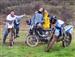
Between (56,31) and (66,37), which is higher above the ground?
(56,31)

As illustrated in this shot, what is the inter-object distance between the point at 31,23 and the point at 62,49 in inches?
65.6

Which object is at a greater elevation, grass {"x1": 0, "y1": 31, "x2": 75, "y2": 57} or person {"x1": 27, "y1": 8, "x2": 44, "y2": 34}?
person {"x1": 27, "y1": 8, "x2": 44, "y2": 34}

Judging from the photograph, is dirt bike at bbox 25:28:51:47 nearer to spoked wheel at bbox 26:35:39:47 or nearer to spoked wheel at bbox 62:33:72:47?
spoked wheel at bbox 26:35:39:47

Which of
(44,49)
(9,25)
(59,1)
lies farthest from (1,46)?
(59,1)

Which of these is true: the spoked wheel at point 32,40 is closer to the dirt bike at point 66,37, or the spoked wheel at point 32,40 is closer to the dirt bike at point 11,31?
the dirt bike at point 11,31

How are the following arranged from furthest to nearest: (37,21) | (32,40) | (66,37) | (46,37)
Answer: (37,21) → (46,37) → (32,40) → (66,37)

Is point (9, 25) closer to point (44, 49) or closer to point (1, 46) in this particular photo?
point (1, 46)

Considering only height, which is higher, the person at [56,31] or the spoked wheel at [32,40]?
the person at [56,31]

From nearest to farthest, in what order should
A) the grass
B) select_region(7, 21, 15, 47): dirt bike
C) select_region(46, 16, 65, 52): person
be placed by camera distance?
1. the grass
2. select_region(46, 16, 65, 52): person
3. select_region(7, 21, 15, 47): dirt bike

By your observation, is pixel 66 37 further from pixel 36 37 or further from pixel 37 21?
pixel 37 21

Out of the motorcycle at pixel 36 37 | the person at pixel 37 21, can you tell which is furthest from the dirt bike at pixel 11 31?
the person at pixel 37 21

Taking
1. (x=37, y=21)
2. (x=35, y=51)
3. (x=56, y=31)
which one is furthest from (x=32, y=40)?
(x=56, y=31)

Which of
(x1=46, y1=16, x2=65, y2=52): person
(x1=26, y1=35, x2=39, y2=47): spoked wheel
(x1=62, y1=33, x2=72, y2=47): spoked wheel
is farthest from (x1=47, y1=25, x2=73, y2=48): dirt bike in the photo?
(x1=26, y1=35, x2=39, y2=47): spoked wheel

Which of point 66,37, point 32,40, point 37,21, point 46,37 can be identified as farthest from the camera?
point 37,21
